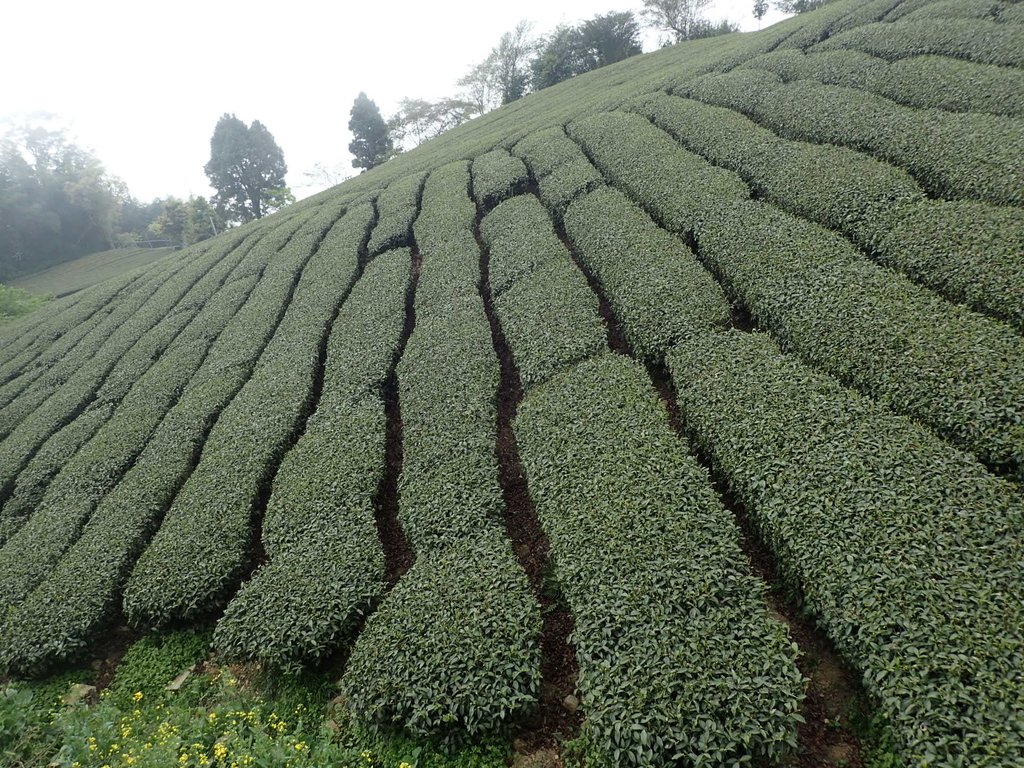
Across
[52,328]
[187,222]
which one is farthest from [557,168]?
[187,222]

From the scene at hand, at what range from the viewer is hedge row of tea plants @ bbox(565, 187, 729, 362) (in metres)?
10.6

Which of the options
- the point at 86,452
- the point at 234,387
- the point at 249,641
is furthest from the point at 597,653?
the point at 86,452

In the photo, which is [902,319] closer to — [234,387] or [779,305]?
[779,305]

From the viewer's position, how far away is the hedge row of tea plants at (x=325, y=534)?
749 centimetres

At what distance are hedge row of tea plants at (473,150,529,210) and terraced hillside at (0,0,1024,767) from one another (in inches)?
35.2

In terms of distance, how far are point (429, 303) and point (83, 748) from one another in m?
11.2

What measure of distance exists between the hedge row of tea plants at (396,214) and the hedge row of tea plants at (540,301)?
13.2 feet

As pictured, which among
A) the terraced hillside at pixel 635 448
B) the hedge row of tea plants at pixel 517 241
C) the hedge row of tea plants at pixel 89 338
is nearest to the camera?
the terraced hillside at pixel 635 448

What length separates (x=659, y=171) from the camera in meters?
16.1

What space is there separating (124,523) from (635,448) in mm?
9859

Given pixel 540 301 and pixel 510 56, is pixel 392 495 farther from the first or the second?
pixel 510 56

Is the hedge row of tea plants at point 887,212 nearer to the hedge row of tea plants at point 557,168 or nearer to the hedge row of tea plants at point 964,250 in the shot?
the hedge row of tea plants at point 964,250

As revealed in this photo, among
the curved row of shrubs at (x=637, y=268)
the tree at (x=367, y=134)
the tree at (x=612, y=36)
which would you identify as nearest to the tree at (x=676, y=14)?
the tree at (x=612, y=36)

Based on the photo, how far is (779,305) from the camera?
999cm
